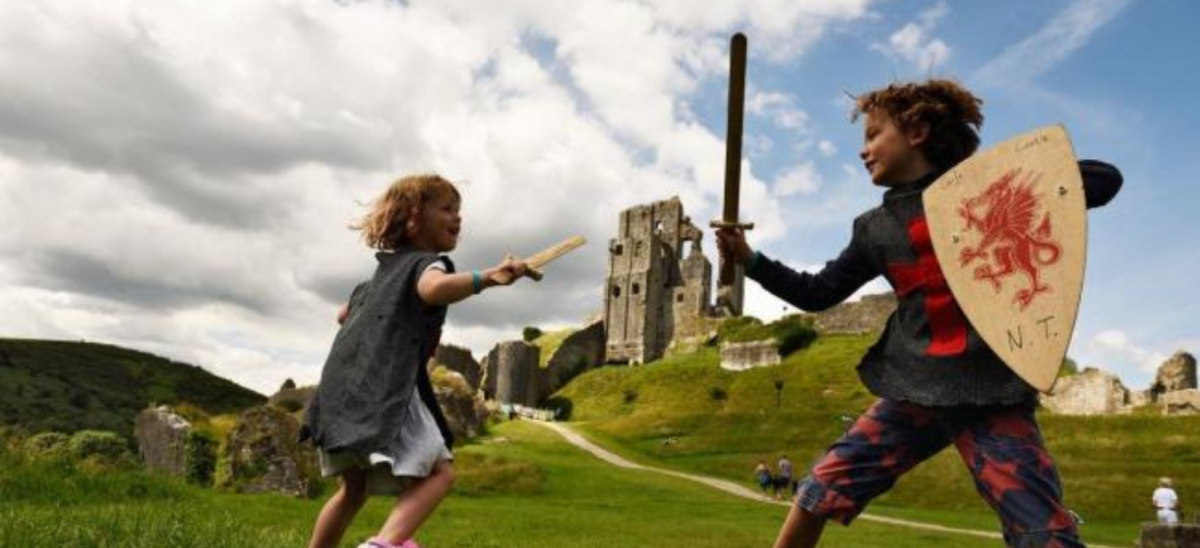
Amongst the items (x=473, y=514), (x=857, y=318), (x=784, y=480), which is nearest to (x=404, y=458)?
(x=473, y=514)

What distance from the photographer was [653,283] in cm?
7812

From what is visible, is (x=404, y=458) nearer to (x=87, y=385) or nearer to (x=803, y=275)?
(x=803, y=275)

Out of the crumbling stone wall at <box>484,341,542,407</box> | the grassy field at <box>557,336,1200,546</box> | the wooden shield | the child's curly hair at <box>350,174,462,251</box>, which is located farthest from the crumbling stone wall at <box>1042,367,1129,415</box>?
the child's curly hair at <box>350,174,462,251</box>

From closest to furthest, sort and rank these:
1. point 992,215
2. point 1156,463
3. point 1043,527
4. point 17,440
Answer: point 1043,527 → point 992,215 → point 17,440 → point 1156,463

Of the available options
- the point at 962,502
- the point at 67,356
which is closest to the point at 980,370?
the point at 67,356

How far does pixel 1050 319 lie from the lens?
369 cm

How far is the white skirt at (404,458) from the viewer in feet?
12.1

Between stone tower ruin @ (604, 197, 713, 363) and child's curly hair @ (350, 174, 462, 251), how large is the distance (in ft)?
227

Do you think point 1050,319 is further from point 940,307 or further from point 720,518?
point 720,518

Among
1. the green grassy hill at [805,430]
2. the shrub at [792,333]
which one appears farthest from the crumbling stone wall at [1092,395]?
the shrub at [792,333]

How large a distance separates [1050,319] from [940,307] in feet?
1.41

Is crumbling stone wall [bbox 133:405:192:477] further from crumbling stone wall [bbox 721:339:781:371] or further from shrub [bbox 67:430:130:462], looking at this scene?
crumbling stone wall [bbox 721:339:781:371]

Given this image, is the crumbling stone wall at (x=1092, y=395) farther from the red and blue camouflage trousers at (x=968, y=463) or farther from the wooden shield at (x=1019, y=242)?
the red and blue camouflage trousers at (x=968, y=463)

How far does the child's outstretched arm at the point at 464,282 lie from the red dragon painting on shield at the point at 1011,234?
1915mm
